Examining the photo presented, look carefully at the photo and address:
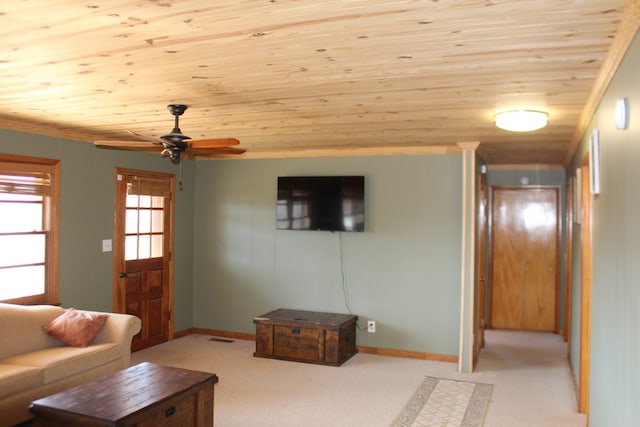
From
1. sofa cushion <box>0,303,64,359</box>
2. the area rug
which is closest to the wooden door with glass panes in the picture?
sofa cushion <box>0,303,64,359</box>

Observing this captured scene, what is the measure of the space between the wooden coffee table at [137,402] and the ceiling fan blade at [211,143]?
1552 mm

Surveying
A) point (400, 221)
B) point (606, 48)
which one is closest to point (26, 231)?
point (400, 221)

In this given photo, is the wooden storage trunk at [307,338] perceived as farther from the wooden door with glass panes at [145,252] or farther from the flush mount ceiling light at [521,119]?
the flush mount ceiling light at [521,119]

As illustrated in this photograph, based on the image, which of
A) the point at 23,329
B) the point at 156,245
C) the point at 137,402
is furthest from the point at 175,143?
the point at 156,245

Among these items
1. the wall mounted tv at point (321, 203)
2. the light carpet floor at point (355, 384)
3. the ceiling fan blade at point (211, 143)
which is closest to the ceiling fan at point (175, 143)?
the ceiling fan blade at point (211, 143)

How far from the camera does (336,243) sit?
6.27m

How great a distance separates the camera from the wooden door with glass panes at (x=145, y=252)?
5820 millimetres

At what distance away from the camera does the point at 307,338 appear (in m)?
5.67

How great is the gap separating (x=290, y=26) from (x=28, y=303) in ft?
12.8

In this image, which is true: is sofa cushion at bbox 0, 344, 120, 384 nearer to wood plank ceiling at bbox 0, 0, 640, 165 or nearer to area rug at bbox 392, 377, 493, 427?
wood plank ceiling at bbox 0, 0, 640, 165

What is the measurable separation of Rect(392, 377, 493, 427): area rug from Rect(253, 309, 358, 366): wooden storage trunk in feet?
3.22

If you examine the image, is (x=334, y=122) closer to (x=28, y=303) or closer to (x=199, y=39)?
(x=199, y=39)

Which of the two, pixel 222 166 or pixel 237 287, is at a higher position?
pixel 222 166

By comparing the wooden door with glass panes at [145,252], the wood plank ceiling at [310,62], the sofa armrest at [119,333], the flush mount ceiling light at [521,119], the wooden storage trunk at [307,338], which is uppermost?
the wood plank ceiling at [310,62]
